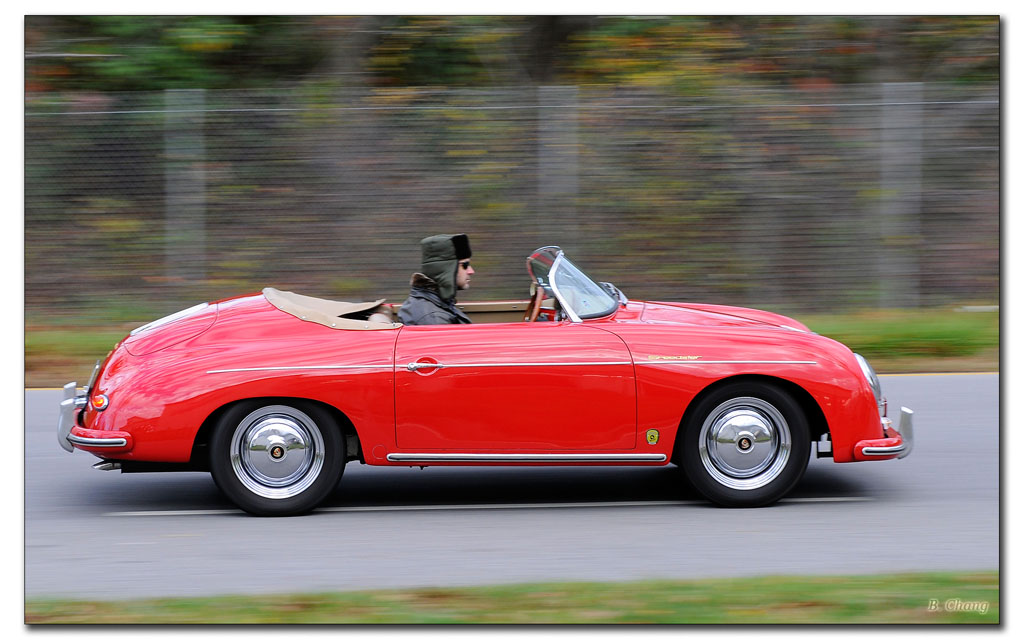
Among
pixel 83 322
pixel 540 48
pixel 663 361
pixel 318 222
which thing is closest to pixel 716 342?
pixel 663 361

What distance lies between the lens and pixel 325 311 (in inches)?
257

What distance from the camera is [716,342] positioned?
601 cm

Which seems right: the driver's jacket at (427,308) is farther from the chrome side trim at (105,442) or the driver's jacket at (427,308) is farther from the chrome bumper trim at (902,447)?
the chrome bumper trim at (902,447)

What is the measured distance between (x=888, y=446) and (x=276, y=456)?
3354mm

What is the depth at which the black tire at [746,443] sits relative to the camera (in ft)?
19.4

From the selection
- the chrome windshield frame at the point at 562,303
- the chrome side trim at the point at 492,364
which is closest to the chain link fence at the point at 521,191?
the chrome windshield frame at the point at 562,303

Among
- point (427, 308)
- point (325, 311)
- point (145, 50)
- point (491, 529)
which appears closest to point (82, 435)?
point (325, 311)

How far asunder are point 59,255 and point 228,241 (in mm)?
1742

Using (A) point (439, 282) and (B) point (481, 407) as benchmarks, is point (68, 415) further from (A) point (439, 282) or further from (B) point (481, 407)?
(B) point (481, 407)

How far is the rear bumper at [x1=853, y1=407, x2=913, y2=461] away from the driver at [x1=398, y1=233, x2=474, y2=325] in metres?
2.35

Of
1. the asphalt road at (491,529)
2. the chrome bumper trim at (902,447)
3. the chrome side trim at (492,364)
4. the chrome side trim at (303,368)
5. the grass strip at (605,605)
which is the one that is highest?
the chrome side trim at (492,364)

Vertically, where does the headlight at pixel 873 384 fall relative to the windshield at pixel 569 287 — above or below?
below

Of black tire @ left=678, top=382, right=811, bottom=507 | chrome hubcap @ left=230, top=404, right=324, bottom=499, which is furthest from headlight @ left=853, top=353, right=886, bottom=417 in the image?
chrome hubcap @ left=230, top=404, right=324, bottom=499

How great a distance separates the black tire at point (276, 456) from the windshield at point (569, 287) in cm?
148
